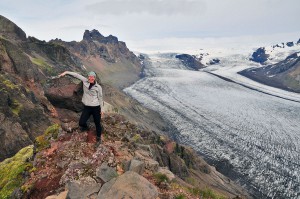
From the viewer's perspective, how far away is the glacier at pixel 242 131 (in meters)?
64.8

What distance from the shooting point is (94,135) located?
658 inches

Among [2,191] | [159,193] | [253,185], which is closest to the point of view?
[159,193]

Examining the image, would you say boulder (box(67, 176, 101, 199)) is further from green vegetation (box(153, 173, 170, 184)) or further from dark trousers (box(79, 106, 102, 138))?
dark trousers (box(79, 106, 102, 138))

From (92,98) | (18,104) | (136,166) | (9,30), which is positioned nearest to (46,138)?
(92,98)

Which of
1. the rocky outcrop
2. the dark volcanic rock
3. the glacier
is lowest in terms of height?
the glacier

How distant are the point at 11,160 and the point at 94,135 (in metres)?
6.16

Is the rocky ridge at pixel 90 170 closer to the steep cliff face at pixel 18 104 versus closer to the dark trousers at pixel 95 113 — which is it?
the dark trousers at pixel 95 113

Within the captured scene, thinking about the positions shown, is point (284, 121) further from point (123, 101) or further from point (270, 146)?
point (123, 101)

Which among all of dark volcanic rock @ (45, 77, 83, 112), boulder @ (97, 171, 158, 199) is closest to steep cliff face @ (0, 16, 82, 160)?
dark volcanic rock @ (45, 77, 83, 112)

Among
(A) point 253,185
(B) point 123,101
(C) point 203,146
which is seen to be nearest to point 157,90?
(B) point 123,101

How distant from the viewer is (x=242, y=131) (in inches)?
3787

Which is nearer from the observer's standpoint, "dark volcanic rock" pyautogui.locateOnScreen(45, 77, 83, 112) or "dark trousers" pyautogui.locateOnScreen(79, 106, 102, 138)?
"dark trousers" pyautogui.locateOnScreen(79, 106, 102, 138)

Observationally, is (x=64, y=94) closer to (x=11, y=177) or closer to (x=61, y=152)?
(x=11, y=177)

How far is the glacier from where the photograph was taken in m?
64.8
